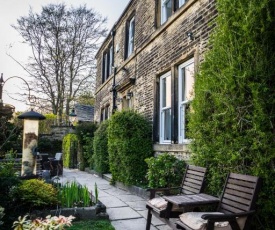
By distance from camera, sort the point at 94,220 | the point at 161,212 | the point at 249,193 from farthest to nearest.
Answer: the point at 94,220 → the point at 161,212 → the point at 249,193

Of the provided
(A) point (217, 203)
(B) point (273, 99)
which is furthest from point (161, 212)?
(B) point (273, 99)

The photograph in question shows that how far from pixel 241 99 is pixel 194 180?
55.9 inches

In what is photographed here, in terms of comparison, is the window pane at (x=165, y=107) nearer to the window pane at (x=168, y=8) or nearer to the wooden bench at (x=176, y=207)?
the window pane at (x=168, y=8)

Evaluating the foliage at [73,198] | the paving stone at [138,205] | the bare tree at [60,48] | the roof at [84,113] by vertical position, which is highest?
the bare tree at [60,48]

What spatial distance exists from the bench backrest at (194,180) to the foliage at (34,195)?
228cm

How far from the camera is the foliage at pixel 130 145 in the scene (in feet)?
23.2

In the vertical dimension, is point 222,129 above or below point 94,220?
above

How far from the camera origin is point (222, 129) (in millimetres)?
3736

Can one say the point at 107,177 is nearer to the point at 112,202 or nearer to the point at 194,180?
the point at 112,202

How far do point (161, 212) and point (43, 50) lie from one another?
24.0 metres

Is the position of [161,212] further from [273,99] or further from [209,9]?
[209,9]

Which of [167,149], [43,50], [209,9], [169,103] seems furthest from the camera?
[43,50]

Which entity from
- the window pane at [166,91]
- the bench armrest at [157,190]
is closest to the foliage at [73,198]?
the bench armrest at [157,190]

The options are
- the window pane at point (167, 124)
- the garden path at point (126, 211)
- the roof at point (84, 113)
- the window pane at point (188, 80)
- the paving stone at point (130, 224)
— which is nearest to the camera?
the paving stone at point (130, 224)
